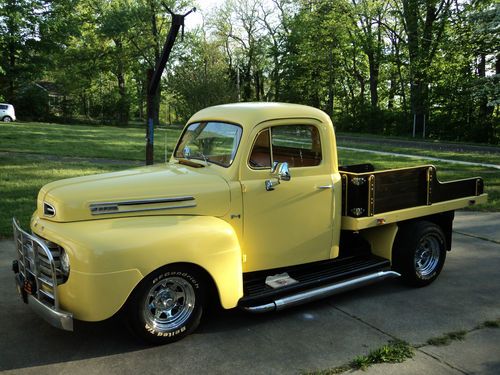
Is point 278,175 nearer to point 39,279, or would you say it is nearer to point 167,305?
point 167,305

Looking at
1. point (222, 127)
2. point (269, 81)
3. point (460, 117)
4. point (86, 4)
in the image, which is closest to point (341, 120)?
point (460, 117)

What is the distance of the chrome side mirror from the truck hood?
0.42m

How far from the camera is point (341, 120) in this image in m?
41.1

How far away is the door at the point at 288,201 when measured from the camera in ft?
14.3

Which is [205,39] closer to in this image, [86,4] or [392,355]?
[86,4]

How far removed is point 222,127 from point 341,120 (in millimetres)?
37665

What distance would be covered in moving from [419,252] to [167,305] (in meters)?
2.99

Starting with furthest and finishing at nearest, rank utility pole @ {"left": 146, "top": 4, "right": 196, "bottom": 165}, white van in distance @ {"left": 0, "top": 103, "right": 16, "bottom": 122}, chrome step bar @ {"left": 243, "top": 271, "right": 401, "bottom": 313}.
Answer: white van in distance @ {"left": 0, "top": 103, "right": 16, "bottom": 122} → utility pole @ {"left": 146, "top": 4, "right": 196, "bottom": 165} → chrome step bar @ {"left": 243, "top": 271, "right": 401, "bottom": 313}

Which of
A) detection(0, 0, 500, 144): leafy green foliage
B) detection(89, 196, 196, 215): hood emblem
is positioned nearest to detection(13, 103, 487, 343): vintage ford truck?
detection(89, 196, 196, 215): hood emblem

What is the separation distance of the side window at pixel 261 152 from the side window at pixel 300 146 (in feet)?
0.74

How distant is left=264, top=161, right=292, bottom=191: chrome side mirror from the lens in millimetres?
4242

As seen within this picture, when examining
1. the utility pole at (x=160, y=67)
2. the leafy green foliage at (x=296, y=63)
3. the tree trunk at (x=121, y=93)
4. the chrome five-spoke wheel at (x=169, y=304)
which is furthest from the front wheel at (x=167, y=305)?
the tree trunk at (x=121, y=93)

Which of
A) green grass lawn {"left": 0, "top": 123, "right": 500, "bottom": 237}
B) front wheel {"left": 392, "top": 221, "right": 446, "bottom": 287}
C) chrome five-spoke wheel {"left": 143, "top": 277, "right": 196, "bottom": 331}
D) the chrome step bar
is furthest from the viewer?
green grass lawn {"left": 0, "top": 123, "right": 500, "bottom": 237}

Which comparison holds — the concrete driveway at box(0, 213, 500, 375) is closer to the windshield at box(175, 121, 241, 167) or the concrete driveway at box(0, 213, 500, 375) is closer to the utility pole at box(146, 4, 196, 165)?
the windshield at box(175, 121, 241, 167)
